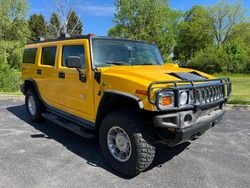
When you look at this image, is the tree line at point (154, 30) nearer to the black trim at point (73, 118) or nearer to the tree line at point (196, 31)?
the tree line at point (196, 31)

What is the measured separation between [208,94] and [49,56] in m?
3.59

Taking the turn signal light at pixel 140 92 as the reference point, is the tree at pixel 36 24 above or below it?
above

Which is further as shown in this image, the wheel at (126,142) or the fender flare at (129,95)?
the wheel at (126,142)

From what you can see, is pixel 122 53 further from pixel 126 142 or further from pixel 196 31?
pixel 196 31

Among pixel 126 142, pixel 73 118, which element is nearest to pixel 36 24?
pixel 73 118

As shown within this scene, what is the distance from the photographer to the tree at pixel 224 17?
4503 centimetres

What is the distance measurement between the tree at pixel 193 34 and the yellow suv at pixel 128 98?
4389 centimetres

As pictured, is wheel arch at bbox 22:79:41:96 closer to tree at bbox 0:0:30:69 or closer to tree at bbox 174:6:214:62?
tree at bbox 0:0:30:69

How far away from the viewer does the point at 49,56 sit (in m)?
6.02

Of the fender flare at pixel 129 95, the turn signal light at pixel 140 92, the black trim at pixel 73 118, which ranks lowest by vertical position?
the black trim at pixel 73 118

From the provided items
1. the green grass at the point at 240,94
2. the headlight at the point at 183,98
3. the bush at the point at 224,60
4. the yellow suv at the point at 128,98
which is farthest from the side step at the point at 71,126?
the bush at the point at 224,60

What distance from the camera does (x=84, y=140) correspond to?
217 inches

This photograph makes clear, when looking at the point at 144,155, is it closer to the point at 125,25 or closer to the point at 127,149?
the point at 127,149

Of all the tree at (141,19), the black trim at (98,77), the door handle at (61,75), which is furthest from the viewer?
the tree at (141,19)
